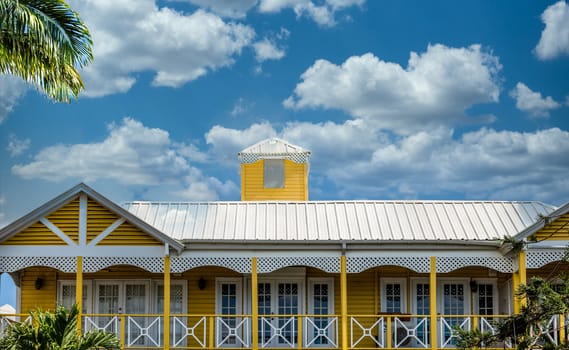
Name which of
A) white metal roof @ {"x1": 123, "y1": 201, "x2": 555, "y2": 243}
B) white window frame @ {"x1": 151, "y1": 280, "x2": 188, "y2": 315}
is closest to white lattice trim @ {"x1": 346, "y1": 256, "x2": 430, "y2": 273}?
white metal roof @ {"x1": 123, "y1": 201, "x2": 555, "y2": 243}

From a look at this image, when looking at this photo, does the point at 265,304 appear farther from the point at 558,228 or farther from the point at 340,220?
the point at 558,228

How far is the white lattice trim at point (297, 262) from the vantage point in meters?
19.5

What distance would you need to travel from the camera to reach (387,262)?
64.0ft

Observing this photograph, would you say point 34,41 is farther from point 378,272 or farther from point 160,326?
point 378,272

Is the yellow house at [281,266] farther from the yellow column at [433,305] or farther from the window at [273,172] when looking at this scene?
the window at [273,172]

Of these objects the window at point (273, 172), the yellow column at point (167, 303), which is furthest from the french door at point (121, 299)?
the window at point (273, 172)

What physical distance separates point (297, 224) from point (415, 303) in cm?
375

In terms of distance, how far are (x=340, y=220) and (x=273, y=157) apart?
725cm

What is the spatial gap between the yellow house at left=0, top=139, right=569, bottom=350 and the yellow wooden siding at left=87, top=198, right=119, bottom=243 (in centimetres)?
3

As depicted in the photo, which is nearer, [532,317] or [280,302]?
[532,317]

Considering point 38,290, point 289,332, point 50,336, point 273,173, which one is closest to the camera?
point 50,336

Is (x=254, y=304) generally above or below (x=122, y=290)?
below

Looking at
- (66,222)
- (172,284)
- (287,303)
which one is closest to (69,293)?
(172,284)

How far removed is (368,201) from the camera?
73.6 ft
